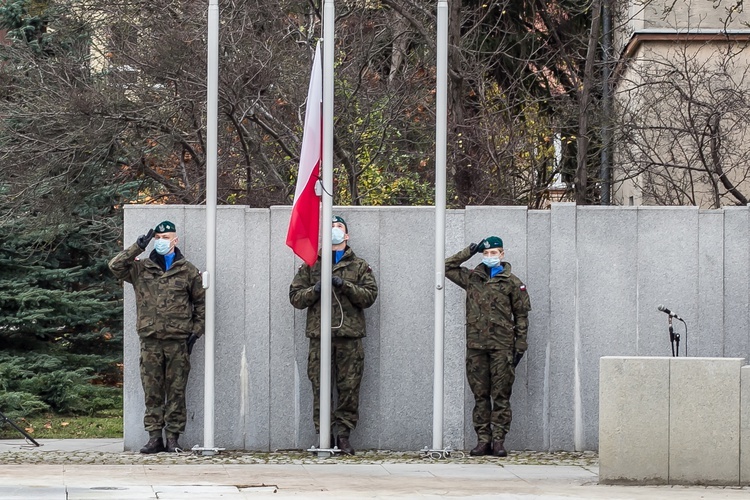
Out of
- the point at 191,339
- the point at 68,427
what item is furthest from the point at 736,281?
the point at 68,427

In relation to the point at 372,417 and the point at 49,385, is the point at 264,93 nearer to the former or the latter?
the point at 49,385

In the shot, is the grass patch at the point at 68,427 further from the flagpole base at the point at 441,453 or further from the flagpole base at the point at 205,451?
the flagpole base at the point at 441,453

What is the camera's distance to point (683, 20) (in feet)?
75.7

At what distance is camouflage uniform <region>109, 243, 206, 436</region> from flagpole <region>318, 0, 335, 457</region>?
114 cm

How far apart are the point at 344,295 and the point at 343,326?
0.28 metres

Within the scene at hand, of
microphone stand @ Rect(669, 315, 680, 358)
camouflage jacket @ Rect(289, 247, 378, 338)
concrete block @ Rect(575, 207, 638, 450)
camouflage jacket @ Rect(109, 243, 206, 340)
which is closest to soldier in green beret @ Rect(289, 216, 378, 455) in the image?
camouflage jacket @ Rect(289, 247, 378, 338)

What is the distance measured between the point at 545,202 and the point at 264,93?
21.9 ft

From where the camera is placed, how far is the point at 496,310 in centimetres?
1208

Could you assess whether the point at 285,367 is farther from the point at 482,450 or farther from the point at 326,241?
the point at 482,450

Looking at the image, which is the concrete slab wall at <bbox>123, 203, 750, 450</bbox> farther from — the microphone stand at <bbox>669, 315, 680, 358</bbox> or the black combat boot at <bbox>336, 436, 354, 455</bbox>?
the black combat boot at <bbox>336, 436, 354, 455</bbox>

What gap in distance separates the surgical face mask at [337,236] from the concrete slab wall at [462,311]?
290mm

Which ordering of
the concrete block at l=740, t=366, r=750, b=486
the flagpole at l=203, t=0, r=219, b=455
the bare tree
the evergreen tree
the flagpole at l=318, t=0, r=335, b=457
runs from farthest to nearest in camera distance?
the evergreen tree, the bare tree, the flagpole at l=203, t=0, r=219, b=455, the flagpole at l=318, t=0, r=335, b=457, the concrete block at l=740, t=366, r=750, b=486

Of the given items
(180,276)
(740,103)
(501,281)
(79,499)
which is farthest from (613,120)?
(79,499)

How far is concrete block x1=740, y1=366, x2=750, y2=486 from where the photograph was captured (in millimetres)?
10047
